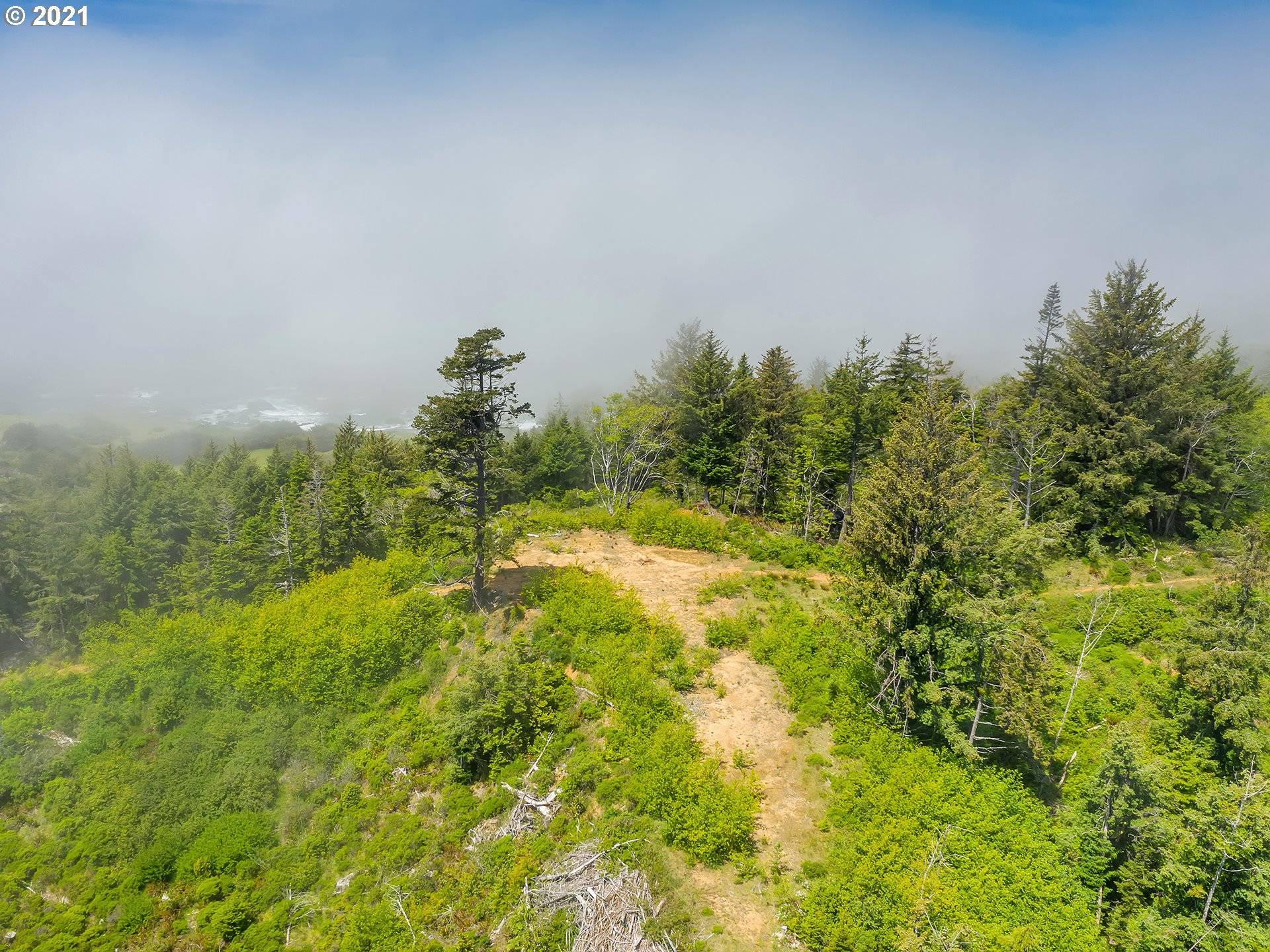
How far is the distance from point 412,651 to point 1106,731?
2969cm

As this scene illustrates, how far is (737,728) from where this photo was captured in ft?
62.9

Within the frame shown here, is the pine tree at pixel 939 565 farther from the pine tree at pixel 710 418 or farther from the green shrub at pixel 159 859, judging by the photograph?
the green shrub at pixel 159 859

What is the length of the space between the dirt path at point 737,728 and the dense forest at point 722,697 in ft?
0.63

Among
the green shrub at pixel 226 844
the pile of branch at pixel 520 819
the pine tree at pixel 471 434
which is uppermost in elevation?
the pine tree at pixel 471 434

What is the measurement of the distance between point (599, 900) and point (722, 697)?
334 inches

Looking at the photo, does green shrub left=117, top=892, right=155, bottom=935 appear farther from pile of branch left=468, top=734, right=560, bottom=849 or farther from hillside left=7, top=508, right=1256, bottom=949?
pile of branch left=468, top=734, right=560, bottom=849

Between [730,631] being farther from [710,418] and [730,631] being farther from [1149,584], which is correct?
[1149,584]

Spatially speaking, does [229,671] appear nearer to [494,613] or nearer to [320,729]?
[320,729]

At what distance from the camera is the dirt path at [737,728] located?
45.6 ft

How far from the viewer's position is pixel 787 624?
2373 centimetres

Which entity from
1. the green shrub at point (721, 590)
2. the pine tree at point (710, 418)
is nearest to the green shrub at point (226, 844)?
the green shrub at point (721, 590)

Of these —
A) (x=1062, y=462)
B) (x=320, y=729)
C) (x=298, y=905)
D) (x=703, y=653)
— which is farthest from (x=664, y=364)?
(x=298, y=905)

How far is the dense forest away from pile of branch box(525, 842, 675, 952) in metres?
0.09

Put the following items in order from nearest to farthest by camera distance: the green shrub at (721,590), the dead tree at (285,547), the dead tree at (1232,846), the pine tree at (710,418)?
the dead tree at (1232,846)
the green shrub at (721,590)
the dead tree at (285,547)
the pine tree at (710,418)
